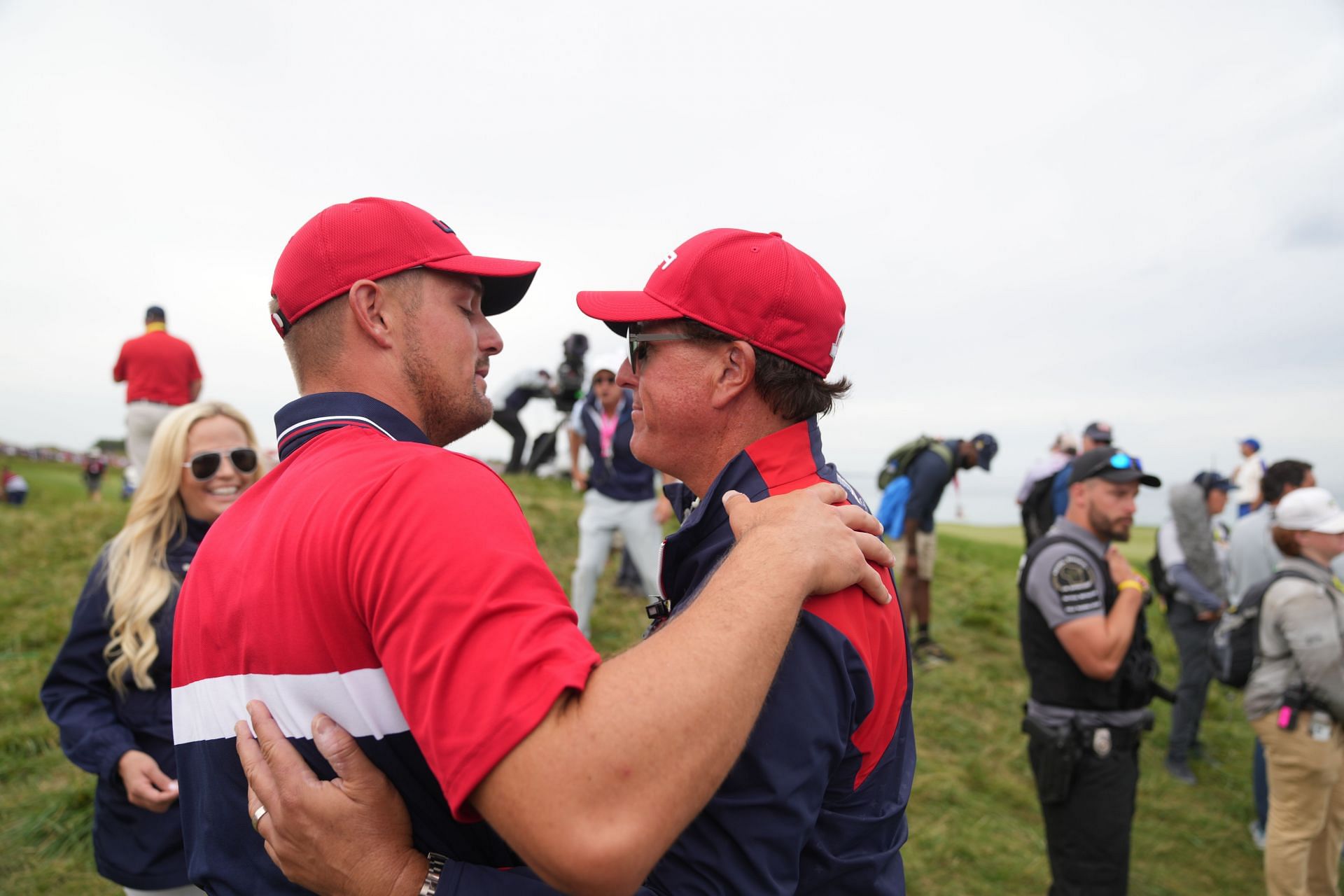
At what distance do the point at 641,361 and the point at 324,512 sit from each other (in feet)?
3.50

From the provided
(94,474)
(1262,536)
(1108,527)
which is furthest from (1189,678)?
(94,474)

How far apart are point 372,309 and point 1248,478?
1260cm

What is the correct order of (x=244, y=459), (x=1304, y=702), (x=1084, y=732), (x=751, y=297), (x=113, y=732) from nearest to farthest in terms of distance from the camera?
(x=751, y=297) → (x=113, y=732) → (x=244, y=459) → (x=1084, y=732) → (x=1304, y=702)

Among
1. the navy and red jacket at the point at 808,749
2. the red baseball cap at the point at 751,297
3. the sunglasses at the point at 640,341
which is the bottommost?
the navy and red jacket at the point at 808,749

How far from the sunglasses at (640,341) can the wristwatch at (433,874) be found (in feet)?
4.24

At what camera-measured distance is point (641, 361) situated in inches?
87.3

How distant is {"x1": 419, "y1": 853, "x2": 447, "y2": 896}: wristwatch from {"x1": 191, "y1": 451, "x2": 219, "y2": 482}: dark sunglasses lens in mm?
2668

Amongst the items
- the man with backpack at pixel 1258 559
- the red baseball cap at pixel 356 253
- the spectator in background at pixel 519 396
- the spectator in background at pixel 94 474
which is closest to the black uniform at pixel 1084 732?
the man with backpack at pixel 1258 559

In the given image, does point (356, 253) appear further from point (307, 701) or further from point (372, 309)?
point (307, 701)

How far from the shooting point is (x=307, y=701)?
1.41 meters

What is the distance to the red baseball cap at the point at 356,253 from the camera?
183cm

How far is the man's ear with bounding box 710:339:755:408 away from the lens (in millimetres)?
2064

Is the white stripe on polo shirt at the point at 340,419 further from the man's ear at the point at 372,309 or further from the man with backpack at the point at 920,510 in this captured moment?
the man with backpack at the point at 920,510

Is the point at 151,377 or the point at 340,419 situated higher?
the point at 151,377
